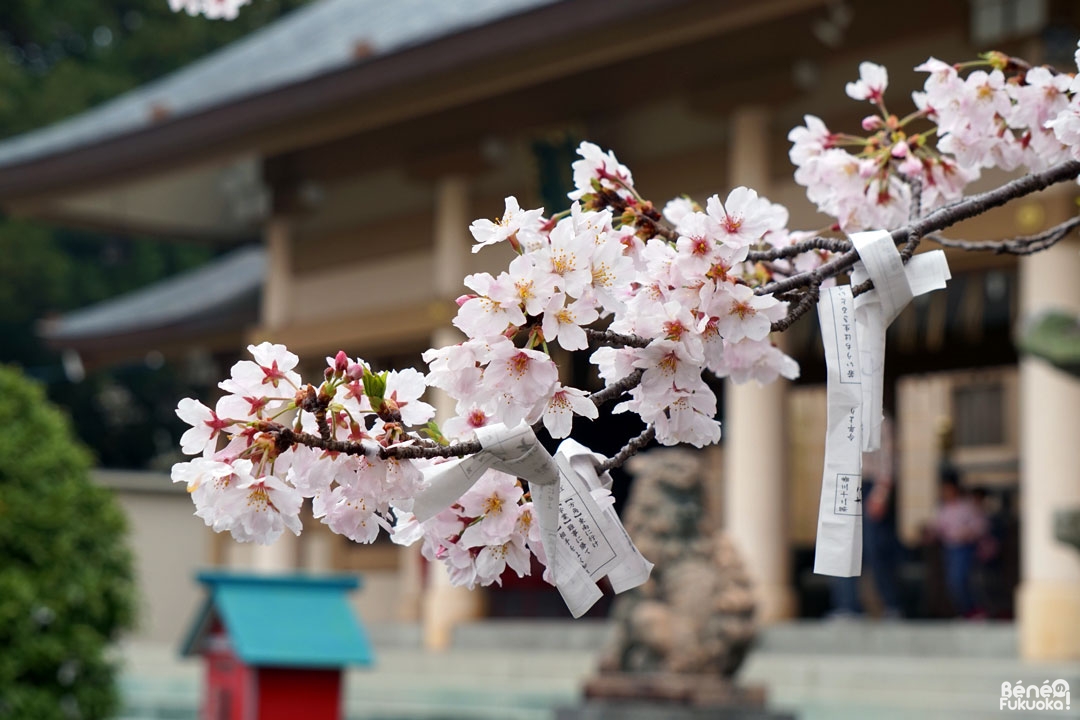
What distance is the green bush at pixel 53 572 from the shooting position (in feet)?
20.4

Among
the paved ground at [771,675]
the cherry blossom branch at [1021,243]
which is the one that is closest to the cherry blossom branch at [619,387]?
the cherry blossom branch at [1021,243]

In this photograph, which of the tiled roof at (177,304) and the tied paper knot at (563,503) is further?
the tiled roof at (177,304)

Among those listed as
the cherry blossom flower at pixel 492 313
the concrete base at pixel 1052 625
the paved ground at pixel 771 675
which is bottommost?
the paved ground at pixel 771 675

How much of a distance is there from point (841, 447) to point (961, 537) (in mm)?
9872

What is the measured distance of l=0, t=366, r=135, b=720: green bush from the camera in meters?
6.23

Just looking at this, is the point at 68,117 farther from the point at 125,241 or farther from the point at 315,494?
the point at 315,494

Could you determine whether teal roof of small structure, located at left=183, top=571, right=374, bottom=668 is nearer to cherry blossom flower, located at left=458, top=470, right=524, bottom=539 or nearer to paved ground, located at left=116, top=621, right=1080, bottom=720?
paved ground, located at left=116, top=621, right=1080, bottom=720

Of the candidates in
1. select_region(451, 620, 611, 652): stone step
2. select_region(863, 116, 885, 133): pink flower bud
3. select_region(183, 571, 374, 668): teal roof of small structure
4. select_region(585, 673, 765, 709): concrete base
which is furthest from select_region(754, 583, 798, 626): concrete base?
select_region(863, 116, 885, 133): pink flower bud

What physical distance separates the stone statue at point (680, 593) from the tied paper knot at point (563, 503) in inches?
177

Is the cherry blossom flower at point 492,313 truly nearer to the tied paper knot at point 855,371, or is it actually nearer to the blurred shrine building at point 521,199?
the tied paper knot at point 855,371

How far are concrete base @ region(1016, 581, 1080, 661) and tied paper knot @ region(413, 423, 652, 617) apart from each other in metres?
7.14

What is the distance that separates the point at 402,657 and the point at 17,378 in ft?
17.4

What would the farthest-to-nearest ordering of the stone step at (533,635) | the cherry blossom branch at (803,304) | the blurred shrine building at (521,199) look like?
1. the stone step at (533,635)
2. the blurred shrine building at (521,199)
3. the cherry blossom branch at (803,304)

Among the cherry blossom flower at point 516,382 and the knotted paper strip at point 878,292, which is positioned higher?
the knotted paper strip at point 878,292
